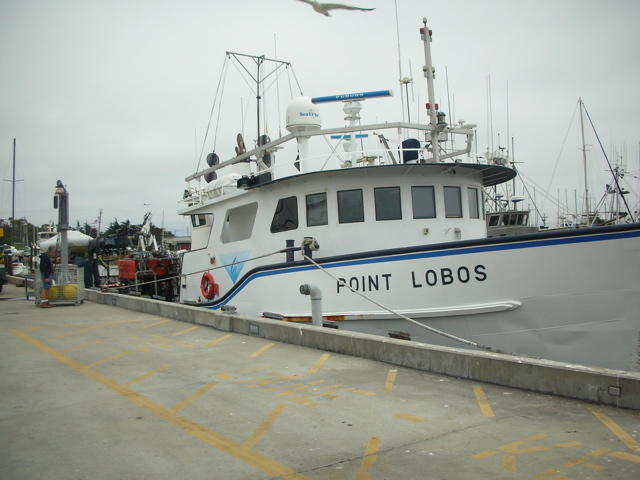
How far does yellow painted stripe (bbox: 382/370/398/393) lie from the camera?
566 cm

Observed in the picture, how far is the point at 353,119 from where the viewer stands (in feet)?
38.0

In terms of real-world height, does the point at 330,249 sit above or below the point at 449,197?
below

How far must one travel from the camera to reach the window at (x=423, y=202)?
33.0ft

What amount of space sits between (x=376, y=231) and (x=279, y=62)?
9257 millimetres

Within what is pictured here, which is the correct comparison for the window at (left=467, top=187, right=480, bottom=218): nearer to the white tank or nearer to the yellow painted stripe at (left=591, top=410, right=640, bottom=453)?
the white tank

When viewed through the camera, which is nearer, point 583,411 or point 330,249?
point 583,411

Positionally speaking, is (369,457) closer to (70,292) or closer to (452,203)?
(452,203)

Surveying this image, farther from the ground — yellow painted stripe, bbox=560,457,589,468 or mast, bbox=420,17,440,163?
mast, bbox=420,17,440,163

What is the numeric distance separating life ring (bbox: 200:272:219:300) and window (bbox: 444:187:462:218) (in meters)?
5.94

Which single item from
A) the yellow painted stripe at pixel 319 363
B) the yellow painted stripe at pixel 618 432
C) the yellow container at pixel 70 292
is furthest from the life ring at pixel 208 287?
the yellow painted stripe at pixel 618 432

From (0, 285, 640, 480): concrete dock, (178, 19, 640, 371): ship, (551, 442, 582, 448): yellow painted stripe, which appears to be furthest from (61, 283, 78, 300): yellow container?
(551, 442, 582, 448): yellow painted stripe

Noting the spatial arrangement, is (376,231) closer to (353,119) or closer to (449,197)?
(449,197)

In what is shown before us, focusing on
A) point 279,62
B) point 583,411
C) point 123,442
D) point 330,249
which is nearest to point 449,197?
point 330,249

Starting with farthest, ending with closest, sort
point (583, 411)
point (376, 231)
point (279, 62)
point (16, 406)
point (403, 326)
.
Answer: point (279, 62) < point (376, 231) < point (403, 326) < point (16, 406) < point (583, 411)
